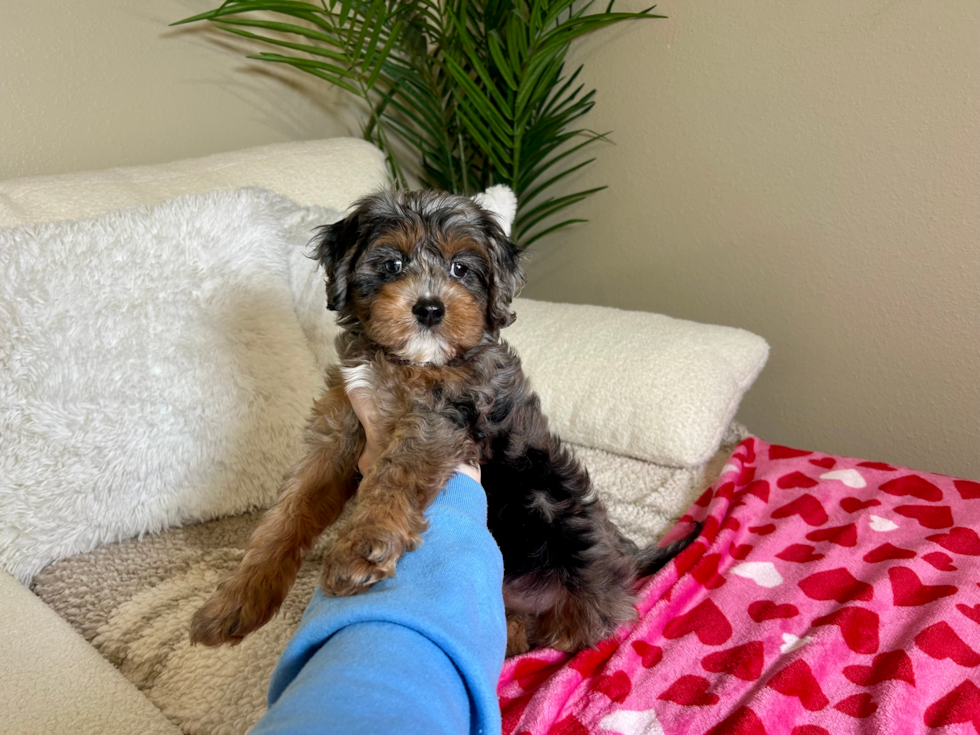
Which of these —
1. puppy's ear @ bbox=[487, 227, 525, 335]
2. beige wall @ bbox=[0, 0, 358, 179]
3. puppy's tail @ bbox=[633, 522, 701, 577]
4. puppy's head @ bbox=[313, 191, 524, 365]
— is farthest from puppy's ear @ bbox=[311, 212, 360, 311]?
beige wall @ bbox=[0, 0, 358, 179]

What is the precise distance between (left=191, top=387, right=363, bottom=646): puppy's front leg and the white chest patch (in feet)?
0.36

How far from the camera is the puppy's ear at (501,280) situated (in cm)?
213

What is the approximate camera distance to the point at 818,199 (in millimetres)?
3268

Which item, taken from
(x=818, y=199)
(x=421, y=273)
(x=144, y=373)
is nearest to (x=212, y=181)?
(x=144, y=373)

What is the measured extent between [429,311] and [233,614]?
90 centimetres

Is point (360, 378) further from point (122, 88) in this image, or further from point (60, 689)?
point (122, 88)

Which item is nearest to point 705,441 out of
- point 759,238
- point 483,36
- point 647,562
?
point 647,562

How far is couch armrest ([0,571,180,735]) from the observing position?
4.07ft

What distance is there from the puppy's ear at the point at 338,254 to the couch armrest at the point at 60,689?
1089 mm

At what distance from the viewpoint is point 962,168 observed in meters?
2.83

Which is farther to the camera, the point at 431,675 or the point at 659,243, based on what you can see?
the point at 659,243

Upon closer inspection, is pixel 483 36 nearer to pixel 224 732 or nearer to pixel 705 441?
pixel 705 441

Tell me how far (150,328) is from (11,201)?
25.8 inches

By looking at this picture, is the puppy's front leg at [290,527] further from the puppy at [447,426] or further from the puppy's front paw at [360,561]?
the puppy's front paw at [360,561]
